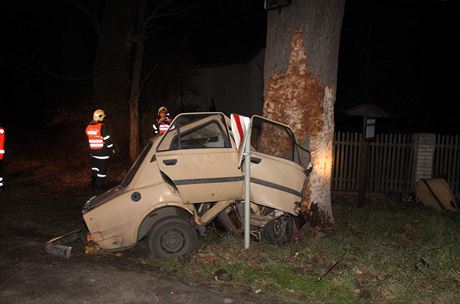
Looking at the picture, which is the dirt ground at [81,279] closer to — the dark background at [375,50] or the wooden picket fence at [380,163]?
the wooden picket fence at [380,163]

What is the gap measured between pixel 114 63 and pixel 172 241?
12056mm

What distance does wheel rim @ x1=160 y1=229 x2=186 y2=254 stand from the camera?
6.43 m

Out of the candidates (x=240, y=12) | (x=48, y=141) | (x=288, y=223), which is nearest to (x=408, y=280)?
(x=288, y=223)

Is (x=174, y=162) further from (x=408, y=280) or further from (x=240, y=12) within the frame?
(x=240, y=12)

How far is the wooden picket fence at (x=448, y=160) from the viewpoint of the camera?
1196 cm

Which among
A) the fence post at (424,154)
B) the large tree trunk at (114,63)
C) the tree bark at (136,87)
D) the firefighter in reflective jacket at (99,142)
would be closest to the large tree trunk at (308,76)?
the firefighter in reflective jacket at (99,142)

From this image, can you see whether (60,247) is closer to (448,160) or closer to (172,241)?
(172,241)

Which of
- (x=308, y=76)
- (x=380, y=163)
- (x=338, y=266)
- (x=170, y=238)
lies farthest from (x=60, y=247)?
(x=380, y=163)

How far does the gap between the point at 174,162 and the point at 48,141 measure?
16.1 m

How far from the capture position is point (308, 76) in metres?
7.71

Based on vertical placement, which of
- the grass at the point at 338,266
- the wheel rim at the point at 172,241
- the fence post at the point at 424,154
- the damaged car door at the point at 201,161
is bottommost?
the grass at the point at 338,266

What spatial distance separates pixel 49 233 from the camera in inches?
314

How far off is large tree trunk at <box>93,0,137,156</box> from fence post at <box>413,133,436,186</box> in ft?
30.2

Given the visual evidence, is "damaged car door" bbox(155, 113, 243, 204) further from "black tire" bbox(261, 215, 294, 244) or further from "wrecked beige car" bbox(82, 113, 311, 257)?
"black tire" bbox(261, 215, 294, 244)
